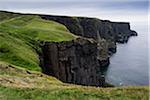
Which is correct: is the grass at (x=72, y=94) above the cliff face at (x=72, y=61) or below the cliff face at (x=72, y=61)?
above

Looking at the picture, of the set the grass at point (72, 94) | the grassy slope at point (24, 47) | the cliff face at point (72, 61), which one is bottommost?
the cliff face at point (72, 61)

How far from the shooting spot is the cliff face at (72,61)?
326ft

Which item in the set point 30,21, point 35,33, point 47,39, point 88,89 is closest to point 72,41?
point 47,39

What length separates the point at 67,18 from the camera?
640 feet

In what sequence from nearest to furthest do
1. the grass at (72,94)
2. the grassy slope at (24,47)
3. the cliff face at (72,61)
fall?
the grass at (72,94) < the grassy slope at (24,47) < the cliff face at (72,61)

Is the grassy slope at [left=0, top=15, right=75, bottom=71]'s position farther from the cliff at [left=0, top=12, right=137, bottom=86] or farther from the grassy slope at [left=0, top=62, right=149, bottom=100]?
the grassy slope at [left=0, top=62, right=149, bottom=100]

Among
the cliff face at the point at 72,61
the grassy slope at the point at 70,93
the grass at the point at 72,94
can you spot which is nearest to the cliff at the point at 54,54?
the cliff face at the point at 72,61

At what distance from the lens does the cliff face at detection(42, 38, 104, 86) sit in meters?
99.3

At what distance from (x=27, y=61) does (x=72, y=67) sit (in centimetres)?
3070

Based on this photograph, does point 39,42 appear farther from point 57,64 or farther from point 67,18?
point 67,18

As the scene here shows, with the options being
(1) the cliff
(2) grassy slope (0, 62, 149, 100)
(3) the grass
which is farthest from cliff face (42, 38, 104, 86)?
(3) the grass

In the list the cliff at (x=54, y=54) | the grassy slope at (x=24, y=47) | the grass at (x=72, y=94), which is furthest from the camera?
the cliff at (x=54, y=54)

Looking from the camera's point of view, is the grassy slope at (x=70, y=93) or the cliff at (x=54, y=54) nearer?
the grassy slope at (x=70, y=93)

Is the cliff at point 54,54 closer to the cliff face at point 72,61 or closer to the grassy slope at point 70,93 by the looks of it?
the cliff face at point 72,61
